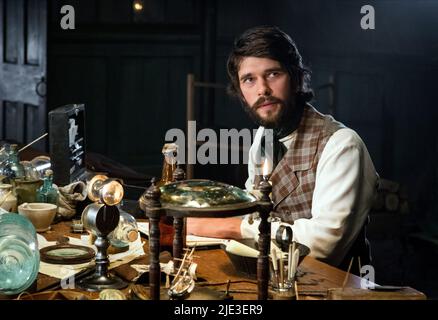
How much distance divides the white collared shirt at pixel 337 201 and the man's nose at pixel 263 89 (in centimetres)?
33

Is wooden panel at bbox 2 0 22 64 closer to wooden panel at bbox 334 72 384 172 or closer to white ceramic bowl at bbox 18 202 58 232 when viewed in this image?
wooden panel at bbox 334 72 384 172

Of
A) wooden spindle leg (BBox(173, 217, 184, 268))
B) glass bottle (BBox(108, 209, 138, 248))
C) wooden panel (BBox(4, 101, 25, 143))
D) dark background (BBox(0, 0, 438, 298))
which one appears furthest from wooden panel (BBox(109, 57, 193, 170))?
wooden spindle leg (BBox(173, 217, 184, 268))

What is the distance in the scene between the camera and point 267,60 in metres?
3.31

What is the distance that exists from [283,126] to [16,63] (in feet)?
14.8

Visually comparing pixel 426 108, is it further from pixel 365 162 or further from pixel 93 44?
pixel 365 162

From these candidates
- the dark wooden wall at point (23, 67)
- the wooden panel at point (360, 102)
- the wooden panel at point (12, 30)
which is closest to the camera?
the dark wooden wall at point (23, 67)

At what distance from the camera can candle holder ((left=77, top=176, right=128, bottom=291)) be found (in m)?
2.37

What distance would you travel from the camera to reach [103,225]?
2.40 m

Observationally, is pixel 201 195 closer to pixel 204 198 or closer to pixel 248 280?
pixel 204 198

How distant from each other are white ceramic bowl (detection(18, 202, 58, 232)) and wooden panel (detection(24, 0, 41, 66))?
4.24m

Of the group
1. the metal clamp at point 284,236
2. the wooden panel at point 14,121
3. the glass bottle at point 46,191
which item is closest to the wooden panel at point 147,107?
the wooden panel at point 14,121

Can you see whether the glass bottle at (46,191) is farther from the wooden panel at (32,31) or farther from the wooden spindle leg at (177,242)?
the wooden panel at (32,31)

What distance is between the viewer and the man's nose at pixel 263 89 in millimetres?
3301
